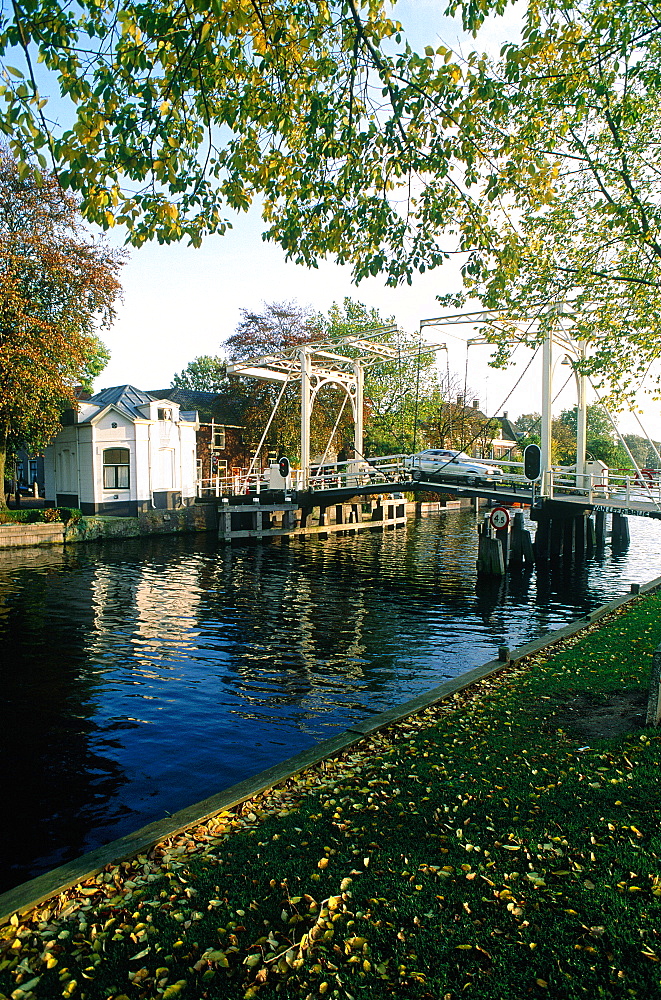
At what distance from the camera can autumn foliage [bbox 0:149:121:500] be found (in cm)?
2947

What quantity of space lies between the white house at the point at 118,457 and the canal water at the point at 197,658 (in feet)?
35.3

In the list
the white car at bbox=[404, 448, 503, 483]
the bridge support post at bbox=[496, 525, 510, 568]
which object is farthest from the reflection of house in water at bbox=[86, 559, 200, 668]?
the bridge support post at bbox=[496, 525, 510, 568]

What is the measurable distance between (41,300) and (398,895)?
114 ft

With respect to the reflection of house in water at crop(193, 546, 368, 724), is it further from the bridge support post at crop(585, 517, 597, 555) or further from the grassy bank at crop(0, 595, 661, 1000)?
the bridge support post at crop(585, 517, 597, 555)

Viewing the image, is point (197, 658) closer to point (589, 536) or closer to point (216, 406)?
point (589, 536)

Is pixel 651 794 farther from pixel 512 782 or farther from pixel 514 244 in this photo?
pixel 514 244

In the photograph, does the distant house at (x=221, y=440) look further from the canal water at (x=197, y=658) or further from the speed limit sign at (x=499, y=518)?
the speed limit sign at (x=499, y=518)

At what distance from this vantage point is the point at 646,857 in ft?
13.2

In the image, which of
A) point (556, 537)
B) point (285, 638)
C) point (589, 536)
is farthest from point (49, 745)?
point (589, 536)

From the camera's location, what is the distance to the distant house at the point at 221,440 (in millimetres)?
47844

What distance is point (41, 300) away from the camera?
32938 millimetres

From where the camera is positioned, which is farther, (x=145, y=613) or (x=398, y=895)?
(x=145, y=613)

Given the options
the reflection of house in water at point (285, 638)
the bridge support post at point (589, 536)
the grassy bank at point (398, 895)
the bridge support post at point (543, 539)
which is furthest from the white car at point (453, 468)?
the grassy bank at point (398, 895)

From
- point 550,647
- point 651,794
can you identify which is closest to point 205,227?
point 651,794
